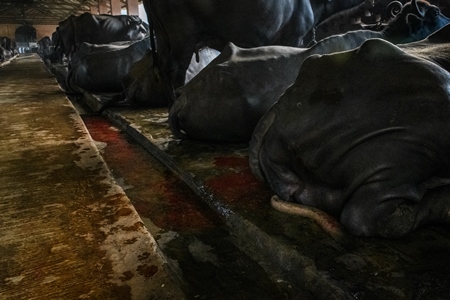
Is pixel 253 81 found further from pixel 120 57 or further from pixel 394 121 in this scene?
pixel 120 57

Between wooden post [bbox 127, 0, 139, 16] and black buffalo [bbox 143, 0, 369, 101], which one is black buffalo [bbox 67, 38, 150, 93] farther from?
wooden post [bbox 127, 0, 139, 16]

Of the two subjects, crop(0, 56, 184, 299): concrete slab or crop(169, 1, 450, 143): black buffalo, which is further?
crop(169, 1, 450, 143): black buffalo

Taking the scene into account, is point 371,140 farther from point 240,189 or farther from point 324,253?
point 240,189

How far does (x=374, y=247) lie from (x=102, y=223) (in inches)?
38.5

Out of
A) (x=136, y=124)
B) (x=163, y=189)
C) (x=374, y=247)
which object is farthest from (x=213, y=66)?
(x=374, y=247)

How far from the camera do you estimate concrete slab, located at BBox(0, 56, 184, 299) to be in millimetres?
1137

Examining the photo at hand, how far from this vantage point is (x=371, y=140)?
140 cm

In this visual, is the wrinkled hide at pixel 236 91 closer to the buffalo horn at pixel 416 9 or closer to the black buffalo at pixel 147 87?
the buffalo horn at pixel 416 9

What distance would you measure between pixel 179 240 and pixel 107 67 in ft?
16.0

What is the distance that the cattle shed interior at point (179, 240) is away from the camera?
1.17m

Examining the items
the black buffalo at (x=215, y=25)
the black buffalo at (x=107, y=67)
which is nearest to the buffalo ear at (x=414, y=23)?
the black buffalo at (x=215, y=25)

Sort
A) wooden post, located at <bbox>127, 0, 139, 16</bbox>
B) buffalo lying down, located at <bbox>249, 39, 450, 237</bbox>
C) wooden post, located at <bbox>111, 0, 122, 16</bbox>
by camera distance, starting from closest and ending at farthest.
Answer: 1. buffalo lying down, located at <bbox>249, 39, 450, 237</bbox>
2. wooden post, located at <bbox>127, 0, 139, 16</bbox>
3. wooden post, located at <bbox>111, 0, 122, 16</bbox>

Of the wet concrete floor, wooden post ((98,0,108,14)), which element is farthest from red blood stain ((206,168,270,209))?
wooden post ((98,0,108,14))

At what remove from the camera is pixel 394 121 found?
54.4 inches
